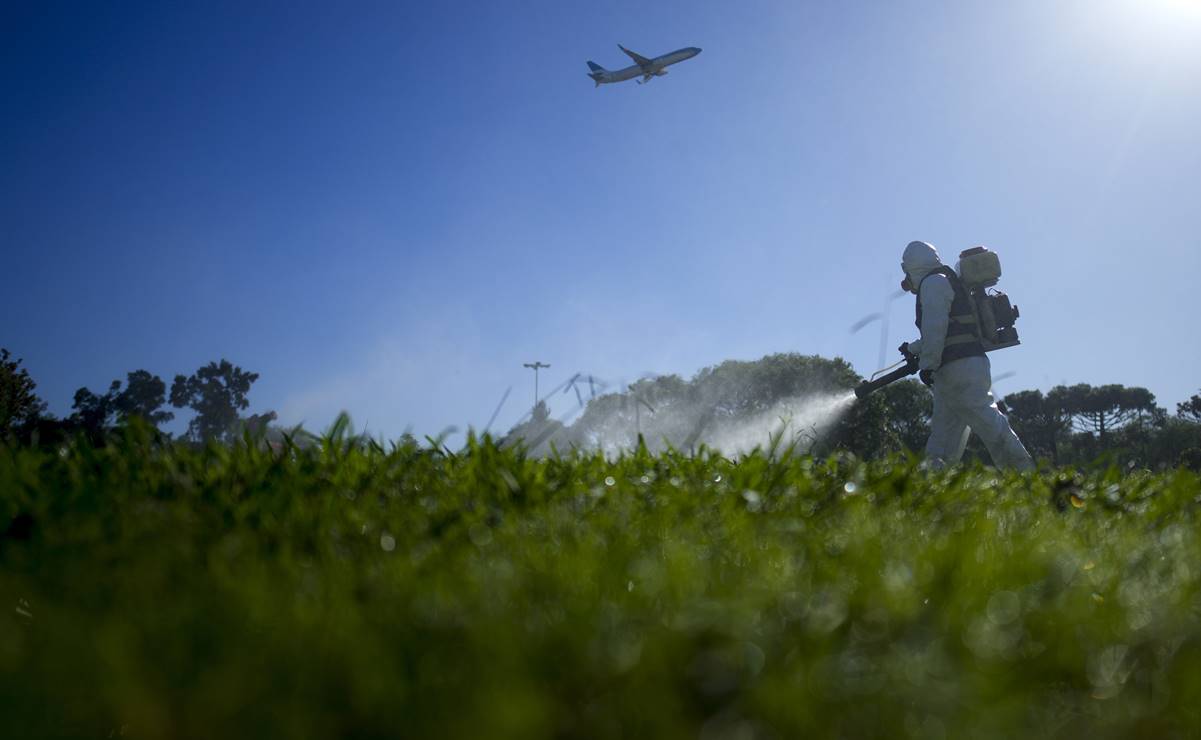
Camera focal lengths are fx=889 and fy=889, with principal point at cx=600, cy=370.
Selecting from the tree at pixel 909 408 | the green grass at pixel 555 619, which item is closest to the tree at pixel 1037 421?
the tree at pixel 909 408

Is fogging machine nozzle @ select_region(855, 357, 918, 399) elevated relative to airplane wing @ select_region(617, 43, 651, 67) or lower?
lower

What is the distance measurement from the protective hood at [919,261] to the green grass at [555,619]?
8.13 m

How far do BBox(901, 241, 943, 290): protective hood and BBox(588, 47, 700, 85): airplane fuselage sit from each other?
44.8 m

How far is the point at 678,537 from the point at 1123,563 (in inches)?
47.6

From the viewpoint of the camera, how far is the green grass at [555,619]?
45.1 inches

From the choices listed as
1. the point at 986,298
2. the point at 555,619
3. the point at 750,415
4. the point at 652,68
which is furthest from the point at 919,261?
the point at 652,68

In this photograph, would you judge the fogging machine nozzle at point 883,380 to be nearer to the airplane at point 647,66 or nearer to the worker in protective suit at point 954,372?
the worker in protective suit at point 954,372

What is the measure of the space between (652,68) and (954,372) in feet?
152

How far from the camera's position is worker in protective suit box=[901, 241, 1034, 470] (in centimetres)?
938

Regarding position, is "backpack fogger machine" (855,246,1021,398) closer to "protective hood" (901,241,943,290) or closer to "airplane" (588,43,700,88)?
"protective hood" (901,241,943,290)

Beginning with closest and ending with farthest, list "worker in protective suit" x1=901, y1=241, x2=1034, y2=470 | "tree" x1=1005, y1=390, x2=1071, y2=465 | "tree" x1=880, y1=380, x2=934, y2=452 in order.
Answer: "worker in protective suit" x1=901, y1=241, x2=1034, y2=470 → "tree" x1=880, y1=380, x2=934, y2=452 → "tree" x1=1005, y1=390, x2=1071, y2=465

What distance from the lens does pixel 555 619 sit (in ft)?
4.68

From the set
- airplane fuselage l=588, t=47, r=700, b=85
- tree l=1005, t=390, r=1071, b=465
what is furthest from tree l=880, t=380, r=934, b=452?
airplane fuselage l=588, t=47, r=700, b=85

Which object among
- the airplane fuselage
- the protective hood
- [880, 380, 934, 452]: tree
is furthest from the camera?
the airplane fuselage
